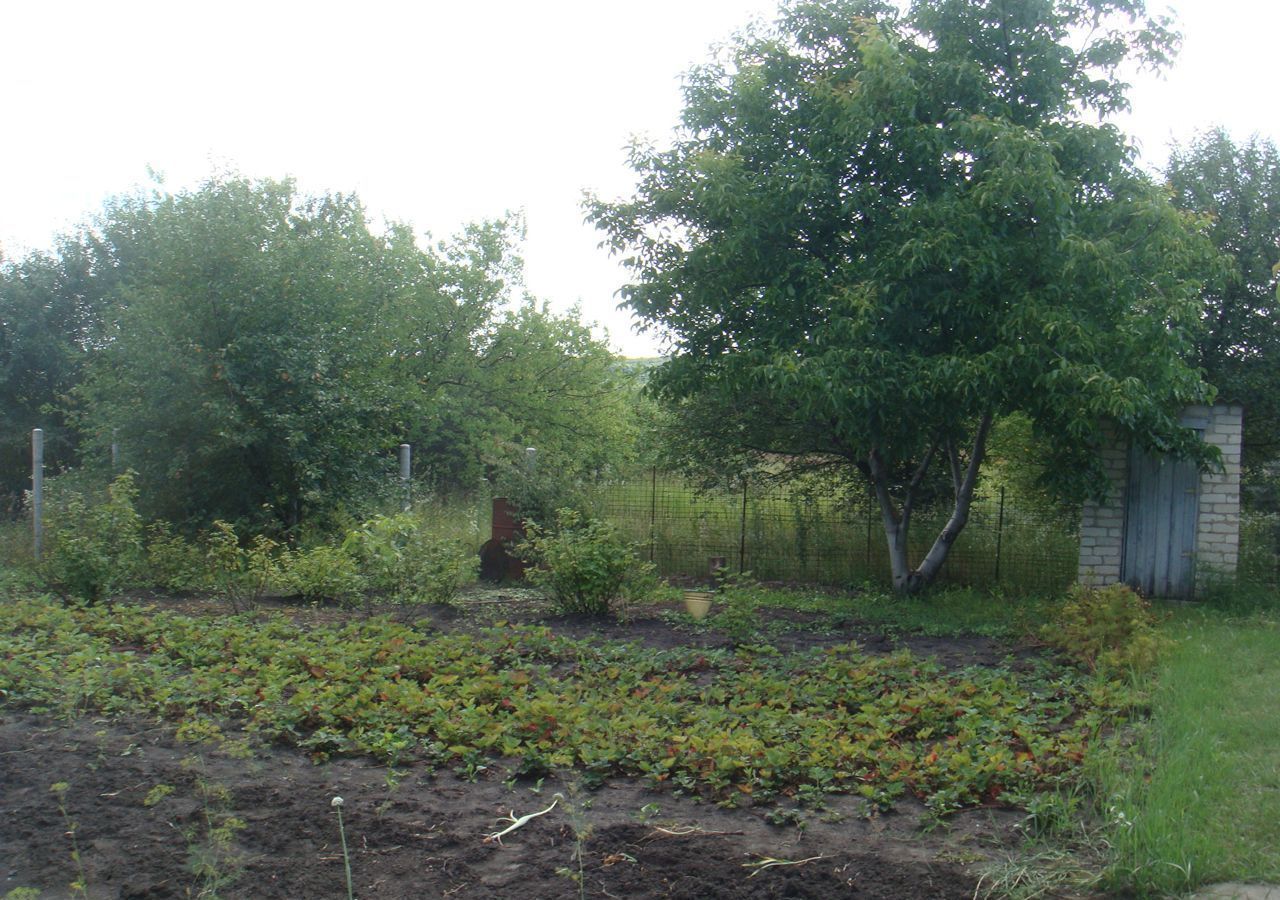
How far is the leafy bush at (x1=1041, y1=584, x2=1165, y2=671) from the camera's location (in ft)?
22.5

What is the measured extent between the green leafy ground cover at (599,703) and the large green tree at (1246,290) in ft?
25.5

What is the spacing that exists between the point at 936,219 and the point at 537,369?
54.0 feet

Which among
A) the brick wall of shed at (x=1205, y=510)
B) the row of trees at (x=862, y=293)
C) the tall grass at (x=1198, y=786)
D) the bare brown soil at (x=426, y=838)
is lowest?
the bare brown soil at (x=426, y=838)

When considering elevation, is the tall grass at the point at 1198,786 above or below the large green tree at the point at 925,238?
below

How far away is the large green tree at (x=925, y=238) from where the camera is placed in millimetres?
9250

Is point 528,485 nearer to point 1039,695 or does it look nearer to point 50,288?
point 1039,695

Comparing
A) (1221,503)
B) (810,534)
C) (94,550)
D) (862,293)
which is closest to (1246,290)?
(1221,503)

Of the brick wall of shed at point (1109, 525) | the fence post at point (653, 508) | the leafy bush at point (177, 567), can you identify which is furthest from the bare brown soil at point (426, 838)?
the fence post at point (653, 508)

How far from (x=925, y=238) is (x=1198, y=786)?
19.1 feet

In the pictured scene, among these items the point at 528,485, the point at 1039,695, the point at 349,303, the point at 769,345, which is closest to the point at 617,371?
the point at 349,303

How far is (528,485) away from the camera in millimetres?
12562

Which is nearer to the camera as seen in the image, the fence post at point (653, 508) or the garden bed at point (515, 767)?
the garden bed at point (515, 767)

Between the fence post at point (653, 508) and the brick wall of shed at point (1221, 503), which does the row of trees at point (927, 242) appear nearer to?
the brick wall of shed at point (1221, 503)

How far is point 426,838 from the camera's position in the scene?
413 centimetres
